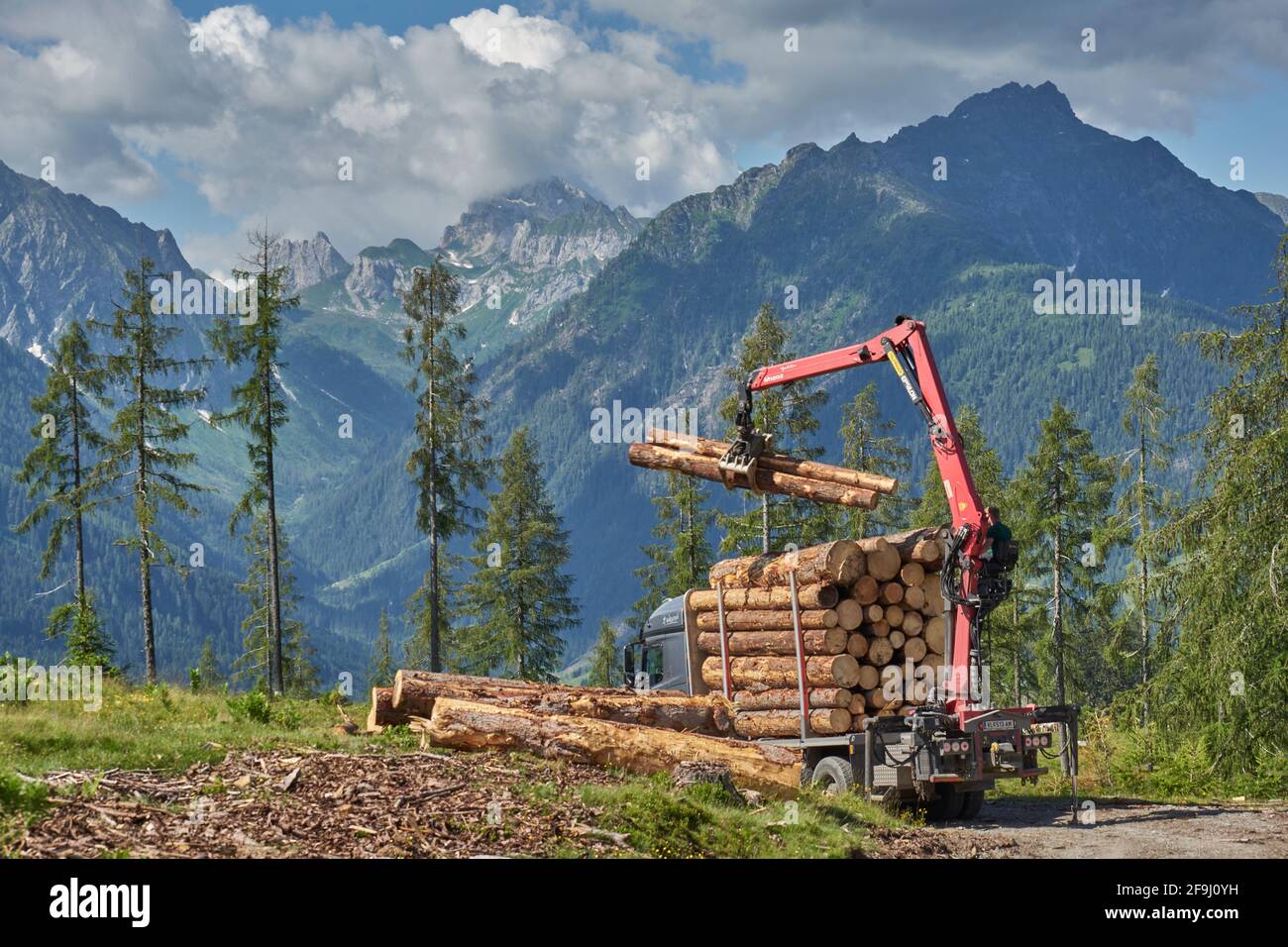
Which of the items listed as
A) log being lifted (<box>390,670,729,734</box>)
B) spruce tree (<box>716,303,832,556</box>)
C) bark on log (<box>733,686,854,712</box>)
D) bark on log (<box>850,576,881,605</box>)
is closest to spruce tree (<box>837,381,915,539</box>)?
spruce tree (<box>716,303,832,556</box>)

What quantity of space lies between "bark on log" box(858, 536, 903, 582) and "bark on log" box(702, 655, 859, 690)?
50.5 inches

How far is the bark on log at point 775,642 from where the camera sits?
16969 millimetres

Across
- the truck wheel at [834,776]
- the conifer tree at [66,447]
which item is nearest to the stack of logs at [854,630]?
the truck wheel at [834,776]

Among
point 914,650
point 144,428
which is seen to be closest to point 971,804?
point 914,650

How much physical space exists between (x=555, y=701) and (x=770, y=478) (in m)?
5.45

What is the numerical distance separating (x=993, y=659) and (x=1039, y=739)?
30.9 m

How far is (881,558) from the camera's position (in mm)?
17062

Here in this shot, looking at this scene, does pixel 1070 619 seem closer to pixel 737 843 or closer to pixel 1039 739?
pixel 1039 739

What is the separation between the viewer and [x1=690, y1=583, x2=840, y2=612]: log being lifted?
16938mm

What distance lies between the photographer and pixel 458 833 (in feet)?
31.8

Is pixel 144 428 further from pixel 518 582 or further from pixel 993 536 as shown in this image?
pixel 993 536

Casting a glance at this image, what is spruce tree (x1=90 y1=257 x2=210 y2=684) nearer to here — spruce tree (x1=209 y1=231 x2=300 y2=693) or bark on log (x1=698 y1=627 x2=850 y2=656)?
spruce tree (x1=209 y1=231 x2=300 y2=693)

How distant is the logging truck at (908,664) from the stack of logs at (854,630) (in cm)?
3
